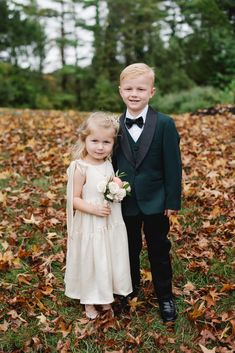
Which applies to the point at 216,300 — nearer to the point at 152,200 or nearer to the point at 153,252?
the point at 153,252

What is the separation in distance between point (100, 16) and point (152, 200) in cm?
2512

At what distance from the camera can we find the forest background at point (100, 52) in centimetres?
2509

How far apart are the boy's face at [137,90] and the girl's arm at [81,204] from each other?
0.66 meters

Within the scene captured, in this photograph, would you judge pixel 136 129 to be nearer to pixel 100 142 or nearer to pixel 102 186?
pixel 100 142

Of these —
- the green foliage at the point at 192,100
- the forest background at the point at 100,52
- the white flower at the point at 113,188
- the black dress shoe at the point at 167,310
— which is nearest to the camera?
the white flower at the point at 113,188

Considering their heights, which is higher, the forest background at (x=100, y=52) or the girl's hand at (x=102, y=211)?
the forest background at (x=100, y=52)

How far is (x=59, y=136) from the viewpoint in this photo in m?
9.17

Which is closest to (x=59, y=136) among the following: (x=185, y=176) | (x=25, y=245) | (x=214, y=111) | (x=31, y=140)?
(x=31, y=140)

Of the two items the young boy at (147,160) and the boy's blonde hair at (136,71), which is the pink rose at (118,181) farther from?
the boy's blonde hair at (136,71)

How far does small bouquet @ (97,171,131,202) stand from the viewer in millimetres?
3174

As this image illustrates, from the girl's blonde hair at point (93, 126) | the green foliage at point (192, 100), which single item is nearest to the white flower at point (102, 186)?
the girl's blonde hair at point (93, 126)

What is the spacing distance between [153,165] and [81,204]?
615 millimetres

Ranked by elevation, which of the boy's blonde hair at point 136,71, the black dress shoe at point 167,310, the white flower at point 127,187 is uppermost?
the boy's blonde hair at point 136,71

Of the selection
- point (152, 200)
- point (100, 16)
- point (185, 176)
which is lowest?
point (185, 176)
